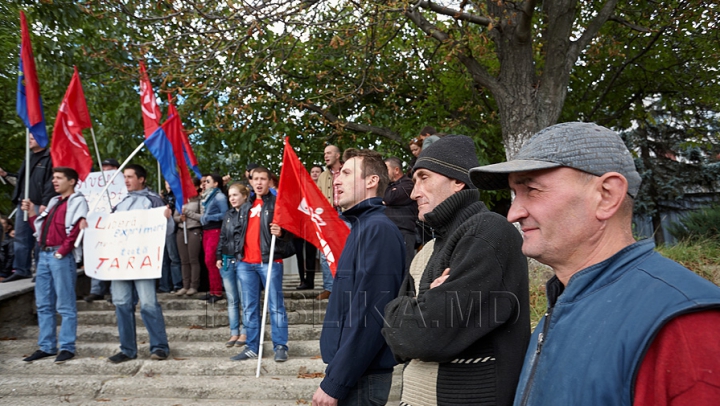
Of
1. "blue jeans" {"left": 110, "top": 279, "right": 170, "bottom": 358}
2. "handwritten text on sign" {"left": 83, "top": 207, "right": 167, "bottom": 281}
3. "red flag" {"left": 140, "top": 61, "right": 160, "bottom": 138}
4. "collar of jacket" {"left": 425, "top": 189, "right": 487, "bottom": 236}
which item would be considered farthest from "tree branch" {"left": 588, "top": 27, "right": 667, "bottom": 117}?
"collar of jacket" {"left": 425, "top": 189, "right": 487, "bottom": 236}

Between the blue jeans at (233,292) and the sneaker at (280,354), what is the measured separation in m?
0.80

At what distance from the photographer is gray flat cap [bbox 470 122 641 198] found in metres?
1.49

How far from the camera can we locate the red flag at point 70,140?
818cm

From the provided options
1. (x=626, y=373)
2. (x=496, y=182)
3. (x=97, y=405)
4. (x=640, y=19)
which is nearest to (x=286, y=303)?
(x=97, y=405)

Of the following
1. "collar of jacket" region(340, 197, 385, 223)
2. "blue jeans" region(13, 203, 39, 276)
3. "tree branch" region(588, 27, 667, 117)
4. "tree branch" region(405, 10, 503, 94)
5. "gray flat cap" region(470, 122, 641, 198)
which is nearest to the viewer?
"gray flat cap" region(470, 122, 641, 198)

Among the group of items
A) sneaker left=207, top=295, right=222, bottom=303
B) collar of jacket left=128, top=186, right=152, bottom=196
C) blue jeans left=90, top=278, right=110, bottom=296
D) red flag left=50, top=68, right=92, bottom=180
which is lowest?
sneaker left=207, top=295, right=222, bottom=303

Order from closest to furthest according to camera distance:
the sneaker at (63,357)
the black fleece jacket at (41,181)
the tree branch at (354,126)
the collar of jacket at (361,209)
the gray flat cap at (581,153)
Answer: the gray flat cap at (581,153) → the collar of jacket at (361,209) → the sneaker at (63,357) → the black fleece jacket at (41,181) → the tree branch at (354,126)

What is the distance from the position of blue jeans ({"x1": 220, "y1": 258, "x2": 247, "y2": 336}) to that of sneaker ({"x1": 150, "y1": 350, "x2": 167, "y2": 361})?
2.83 ft

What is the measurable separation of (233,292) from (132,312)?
124 centimetres

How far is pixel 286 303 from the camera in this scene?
8.76 meters

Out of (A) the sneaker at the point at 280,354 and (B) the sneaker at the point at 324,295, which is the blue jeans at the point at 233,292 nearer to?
(A) the sneaker at the point at 280,354

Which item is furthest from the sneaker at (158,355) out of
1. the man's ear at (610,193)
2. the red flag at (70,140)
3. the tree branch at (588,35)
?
the tree branch at (588,35)

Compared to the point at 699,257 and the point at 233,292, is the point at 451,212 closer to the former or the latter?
the point at 233,292

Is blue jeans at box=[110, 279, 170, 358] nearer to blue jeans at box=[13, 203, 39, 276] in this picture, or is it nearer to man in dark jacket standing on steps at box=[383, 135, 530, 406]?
blue jeans at box=[13, 203, 39, 276]
